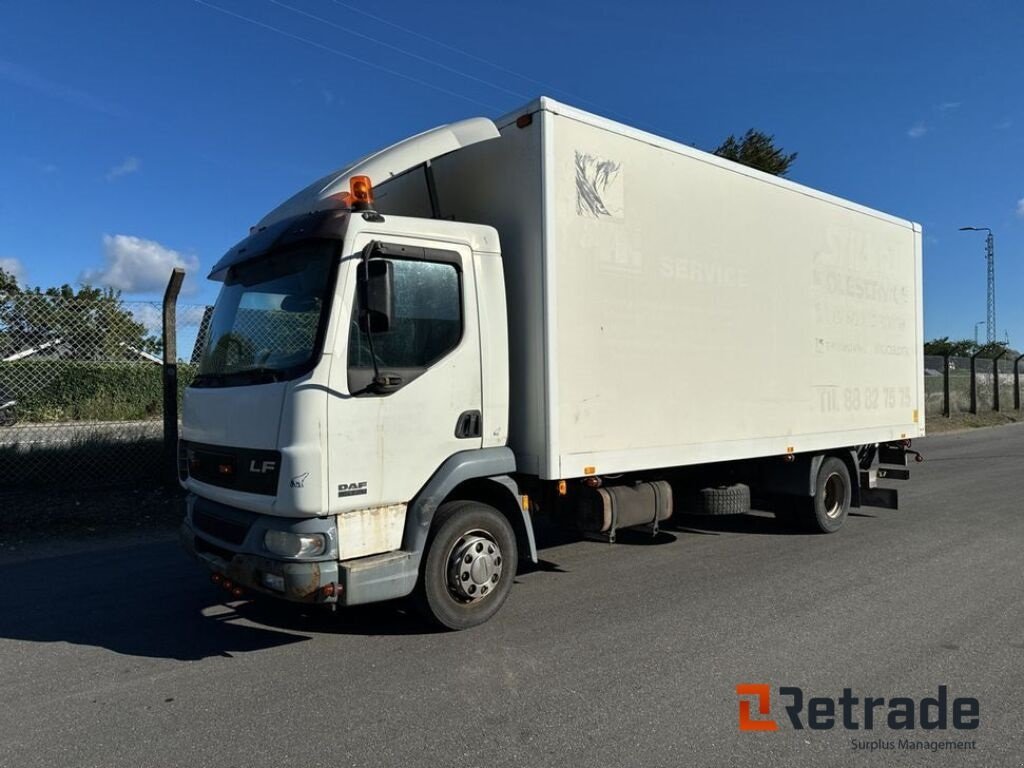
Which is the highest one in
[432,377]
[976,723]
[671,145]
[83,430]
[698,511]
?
[671,145]

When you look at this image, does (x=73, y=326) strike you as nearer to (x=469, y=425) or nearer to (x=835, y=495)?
(x=469, y=425)

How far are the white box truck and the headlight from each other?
0.04 ft

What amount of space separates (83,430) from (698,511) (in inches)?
281

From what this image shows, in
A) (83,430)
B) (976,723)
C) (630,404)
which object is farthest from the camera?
(83,430)

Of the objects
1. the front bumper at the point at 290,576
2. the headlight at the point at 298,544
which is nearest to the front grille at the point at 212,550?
the front bumper at the point at 290,576

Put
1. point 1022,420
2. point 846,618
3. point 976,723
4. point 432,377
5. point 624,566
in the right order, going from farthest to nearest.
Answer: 1. point 1022,420
2. point 624,566
3. point 846,618
4. point 432,377
5. point 976,723

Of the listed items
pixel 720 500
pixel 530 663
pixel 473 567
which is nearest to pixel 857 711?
pixel 530 663

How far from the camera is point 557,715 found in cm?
341

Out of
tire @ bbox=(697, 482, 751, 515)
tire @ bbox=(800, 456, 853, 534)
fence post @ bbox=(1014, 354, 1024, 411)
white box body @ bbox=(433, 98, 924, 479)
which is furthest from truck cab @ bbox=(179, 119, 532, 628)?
fence post @ bbox=(1014, 354, 1024, 411)

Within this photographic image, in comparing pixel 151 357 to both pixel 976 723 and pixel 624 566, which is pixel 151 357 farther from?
pixel 976 723

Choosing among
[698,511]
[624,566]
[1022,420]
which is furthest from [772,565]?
[1022,420]

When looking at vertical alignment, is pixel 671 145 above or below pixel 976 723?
above

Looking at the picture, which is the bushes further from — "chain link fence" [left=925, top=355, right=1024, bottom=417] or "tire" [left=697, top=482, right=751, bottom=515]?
"chain link fence" [left=925, top=355, right=1024, bottom=417]

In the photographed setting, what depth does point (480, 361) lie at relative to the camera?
4641mm
